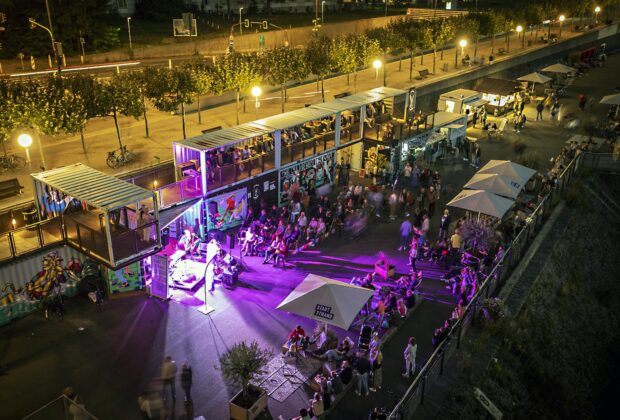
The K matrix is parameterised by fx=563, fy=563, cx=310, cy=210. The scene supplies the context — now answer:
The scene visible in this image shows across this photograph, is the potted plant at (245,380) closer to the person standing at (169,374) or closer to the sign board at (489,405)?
the person standing at (169,374)

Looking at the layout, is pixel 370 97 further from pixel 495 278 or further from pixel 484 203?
pixel 495 278

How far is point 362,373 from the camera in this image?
13953 mm

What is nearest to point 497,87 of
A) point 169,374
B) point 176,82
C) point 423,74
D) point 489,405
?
point 423,74

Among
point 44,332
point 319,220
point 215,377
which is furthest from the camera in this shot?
point 319,220

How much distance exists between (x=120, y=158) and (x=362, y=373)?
18447mm

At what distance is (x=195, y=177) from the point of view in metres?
21.5

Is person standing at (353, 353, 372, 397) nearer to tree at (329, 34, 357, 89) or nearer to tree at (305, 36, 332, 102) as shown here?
tree at (305, 36, 332, 102)

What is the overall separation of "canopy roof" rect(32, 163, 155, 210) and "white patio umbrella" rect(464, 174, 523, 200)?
1354 cm

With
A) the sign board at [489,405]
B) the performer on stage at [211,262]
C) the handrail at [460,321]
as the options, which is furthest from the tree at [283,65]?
the sign board at [489,405]

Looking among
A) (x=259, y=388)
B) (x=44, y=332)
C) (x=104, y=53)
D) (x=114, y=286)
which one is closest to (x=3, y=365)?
(x=44, y=332)

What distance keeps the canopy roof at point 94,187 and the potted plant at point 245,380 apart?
610 cm

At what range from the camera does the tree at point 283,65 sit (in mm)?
37125

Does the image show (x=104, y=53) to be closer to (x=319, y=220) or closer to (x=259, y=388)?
(x=319, y=220)

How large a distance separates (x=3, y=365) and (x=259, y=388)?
7.23 metres
